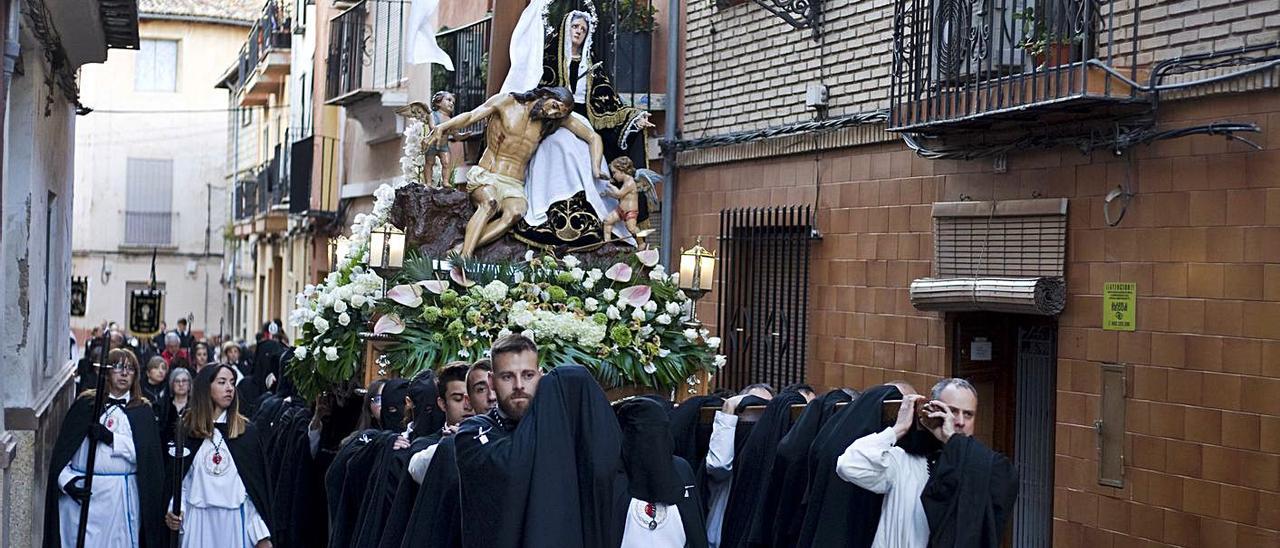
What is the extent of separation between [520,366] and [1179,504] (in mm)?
5023

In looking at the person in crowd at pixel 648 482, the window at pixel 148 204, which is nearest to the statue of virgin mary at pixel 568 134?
the person in crowd at pixel 648 482

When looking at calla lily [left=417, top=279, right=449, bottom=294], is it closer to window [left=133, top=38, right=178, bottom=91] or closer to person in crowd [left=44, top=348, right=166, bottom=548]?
person in crowd [left=44, top=348, right=166, bottom=548]

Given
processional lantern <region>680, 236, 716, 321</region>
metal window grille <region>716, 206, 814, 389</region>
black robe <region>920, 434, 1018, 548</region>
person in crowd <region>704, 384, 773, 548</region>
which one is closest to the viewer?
black robe <region>920, 434, 1018, 548</region>

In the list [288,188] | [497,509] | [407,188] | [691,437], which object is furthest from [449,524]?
[288,188]

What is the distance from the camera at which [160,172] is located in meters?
41.7

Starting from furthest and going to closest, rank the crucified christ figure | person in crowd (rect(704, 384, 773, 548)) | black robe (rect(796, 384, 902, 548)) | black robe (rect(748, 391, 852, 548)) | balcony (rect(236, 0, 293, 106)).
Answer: balcony (rect(236, 0, 293, 106)) < the crucified christ figure < person in crowd (rect(704, 384, 773, 548)) < black robe (rect(748, 391, 852, 548)) < black robe (rect(796, 384, 902, 548))

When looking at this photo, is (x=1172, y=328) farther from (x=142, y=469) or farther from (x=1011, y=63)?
(x=142, y=469)

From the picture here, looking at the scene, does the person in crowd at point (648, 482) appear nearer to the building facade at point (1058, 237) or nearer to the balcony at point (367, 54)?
the building facade at point (1058, 237)

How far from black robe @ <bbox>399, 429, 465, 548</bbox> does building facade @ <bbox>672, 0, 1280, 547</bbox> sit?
175 inches

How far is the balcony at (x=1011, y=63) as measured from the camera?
31.6ft

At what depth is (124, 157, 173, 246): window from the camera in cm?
4138

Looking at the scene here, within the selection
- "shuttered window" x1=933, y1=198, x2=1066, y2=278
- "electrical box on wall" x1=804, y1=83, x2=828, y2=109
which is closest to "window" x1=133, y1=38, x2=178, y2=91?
"electrical box on wall" x1=804, y1=83, x2=828, y2=109

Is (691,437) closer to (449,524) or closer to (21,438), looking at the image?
(449,524)

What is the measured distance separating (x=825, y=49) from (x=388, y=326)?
5100 mm
